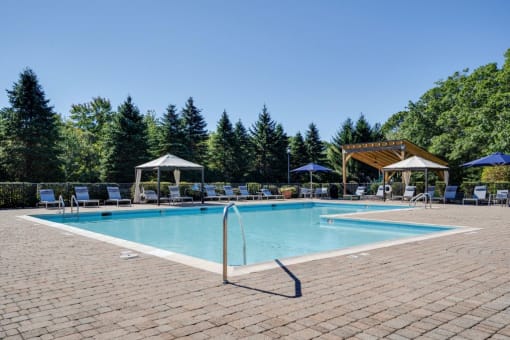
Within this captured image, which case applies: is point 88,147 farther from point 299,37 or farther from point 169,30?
point 299,37

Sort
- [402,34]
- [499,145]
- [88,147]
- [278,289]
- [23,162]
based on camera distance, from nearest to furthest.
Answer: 1. [278,289]
2. [402,34]
3. [499,145]
4. [23,162]
5. [88,147]

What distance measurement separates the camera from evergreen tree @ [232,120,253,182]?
3145 centimetres

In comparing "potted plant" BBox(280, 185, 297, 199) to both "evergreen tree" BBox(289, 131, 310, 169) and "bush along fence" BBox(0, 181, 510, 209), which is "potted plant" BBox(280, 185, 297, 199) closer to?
"bush along fence" BBox(0, 181, 510, 209)

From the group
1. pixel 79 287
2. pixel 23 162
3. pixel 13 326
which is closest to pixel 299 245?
pixel 79 287

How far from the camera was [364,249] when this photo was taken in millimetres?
5359

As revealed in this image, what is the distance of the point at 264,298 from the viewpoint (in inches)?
125

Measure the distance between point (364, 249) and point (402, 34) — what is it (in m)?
13.4

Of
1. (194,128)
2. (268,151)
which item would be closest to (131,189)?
(194,128)

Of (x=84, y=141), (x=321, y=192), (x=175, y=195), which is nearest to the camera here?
(x=175, y=195)

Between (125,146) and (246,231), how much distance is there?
18899 millimetres

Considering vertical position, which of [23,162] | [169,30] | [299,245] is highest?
[169,30]

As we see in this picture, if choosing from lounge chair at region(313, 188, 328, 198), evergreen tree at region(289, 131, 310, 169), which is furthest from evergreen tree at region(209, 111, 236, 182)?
lounge chair at region(313, 188, 328, 198)

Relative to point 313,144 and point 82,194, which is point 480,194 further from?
point 313,144

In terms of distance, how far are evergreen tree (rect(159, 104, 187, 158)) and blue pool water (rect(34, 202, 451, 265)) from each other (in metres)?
15.5
